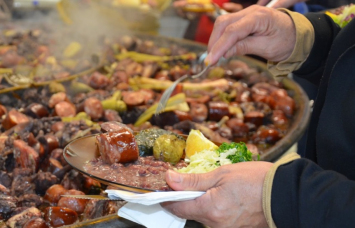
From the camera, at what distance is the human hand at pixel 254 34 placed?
7.49 ft

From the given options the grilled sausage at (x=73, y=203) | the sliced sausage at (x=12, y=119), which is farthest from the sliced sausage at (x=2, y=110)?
the grilled sausage at (x=73, y=203)

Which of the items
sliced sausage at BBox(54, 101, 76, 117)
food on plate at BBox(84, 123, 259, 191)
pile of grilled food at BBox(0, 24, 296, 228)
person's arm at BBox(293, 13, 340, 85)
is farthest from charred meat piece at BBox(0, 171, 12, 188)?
person's arm at BBox(293, 13, 340, 85)

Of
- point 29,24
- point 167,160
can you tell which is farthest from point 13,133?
point 29,24

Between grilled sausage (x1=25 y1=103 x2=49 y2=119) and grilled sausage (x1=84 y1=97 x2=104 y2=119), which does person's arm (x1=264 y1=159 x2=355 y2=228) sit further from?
grilled sausage (x1=25 y1=103 x2=49 y2=119)

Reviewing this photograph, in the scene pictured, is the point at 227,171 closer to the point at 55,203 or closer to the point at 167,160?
the point at 167,160

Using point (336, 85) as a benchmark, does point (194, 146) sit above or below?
below

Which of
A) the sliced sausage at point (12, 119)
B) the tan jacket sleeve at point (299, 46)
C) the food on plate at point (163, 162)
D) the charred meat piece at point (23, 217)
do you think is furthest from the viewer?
the sliced sausage at point (12, 119)

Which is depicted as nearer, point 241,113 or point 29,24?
point 241,113

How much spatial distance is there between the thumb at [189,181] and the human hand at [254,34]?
861 mm

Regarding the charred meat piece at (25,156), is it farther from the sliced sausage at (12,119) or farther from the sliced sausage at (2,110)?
the sliced sausage at (2,110)

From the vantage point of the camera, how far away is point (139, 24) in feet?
18.2

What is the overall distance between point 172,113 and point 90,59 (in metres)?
1.52

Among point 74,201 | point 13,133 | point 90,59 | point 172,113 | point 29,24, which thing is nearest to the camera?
point 74,201

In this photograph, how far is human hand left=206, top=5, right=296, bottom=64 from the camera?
7.49ft
